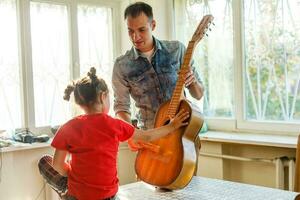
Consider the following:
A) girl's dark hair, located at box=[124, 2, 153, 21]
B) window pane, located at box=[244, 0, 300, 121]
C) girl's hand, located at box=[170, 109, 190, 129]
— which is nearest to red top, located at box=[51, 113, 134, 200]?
girl's hand, located at box=[170, 109, 190, 129]

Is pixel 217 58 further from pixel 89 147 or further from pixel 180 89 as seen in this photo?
pixel 89 147

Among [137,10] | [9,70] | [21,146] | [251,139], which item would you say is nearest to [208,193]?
[137,10]

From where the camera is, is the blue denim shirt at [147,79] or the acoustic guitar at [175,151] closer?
the acoustic guitar at [175,151]

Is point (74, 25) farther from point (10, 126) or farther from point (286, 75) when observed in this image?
point (286, 75)

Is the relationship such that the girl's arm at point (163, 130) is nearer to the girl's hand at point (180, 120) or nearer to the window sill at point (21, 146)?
the girl's hand at point (180, 120)

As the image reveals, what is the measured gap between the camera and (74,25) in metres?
3.25

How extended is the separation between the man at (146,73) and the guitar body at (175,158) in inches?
11.4

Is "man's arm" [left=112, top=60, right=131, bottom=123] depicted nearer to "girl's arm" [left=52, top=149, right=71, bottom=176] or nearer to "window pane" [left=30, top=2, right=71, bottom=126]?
"girl's arm" [left=52, top=149, right=71, bottom=176]

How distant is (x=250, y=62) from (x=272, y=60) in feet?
0.62

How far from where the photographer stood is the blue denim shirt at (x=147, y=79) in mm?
1826

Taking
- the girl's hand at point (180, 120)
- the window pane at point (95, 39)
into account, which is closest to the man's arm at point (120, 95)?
the girl's hand at point (180, 120)

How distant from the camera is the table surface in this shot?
1.45 m

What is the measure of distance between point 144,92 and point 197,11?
156 centimetres

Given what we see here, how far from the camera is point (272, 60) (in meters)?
2.67
